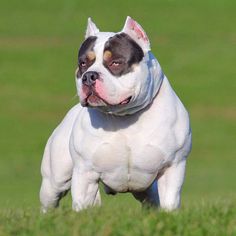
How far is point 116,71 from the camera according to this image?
966 cm

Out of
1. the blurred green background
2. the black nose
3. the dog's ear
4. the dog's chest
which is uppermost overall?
the dog's ear

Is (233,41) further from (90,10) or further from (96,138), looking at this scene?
(96,138)

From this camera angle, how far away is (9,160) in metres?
31.4

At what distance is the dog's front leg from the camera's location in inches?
397

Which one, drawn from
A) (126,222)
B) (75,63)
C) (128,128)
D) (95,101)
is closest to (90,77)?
(95,101)

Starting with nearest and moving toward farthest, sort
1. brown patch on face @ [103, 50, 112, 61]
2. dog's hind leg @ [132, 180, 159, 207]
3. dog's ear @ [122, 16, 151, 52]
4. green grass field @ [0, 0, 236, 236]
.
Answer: green grass field @ [0, 0, 236, 236]
brown patch on face @ [103, 50, 112, 61]
dog's ear @ [122, 16, 151, 52]
dog's hind leg @ [132, 180, 159, 207]

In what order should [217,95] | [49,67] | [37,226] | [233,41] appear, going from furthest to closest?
[233,41]
[49,67]
[217,95]
[37,226]

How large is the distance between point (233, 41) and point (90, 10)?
9096mm

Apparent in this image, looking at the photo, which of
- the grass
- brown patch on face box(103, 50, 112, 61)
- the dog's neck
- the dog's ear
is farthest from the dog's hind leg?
the grass

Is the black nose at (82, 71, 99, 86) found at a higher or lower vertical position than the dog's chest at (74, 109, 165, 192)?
higher

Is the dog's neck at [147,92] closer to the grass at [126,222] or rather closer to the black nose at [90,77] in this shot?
the black nose at [90,77]

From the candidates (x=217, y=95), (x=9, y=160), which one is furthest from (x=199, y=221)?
(x=217, y=95)

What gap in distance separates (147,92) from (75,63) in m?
34.2

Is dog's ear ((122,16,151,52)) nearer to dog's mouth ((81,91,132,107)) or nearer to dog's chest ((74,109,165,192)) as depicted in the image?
dog's mouth ((81,91,132,107))
